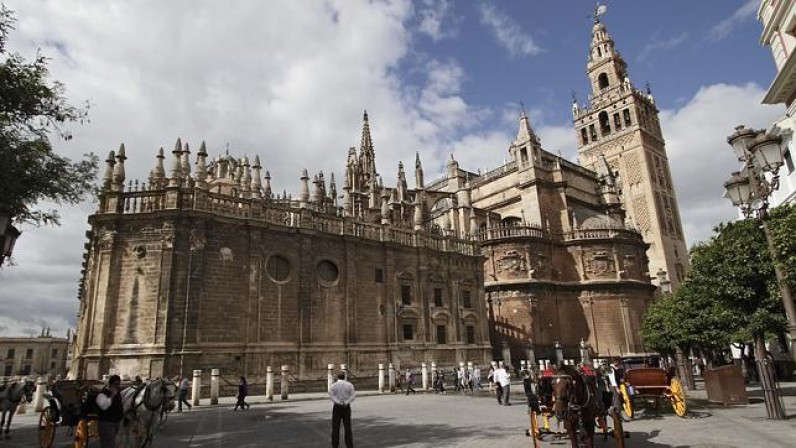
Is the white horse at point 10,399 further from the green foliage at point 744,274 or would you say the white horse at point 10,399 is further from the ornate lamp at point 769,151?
the green foliage at point 744,274

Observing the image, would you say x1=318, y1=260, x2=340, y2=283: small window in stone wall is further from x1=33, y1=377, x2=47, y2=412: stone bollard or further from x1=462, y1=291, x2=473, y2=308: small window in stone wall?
x1=33, y1=377, x2=47, y2=412: stone bollard

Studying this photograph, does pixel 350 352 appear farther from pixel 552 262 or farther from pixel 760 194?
pixel 552 262

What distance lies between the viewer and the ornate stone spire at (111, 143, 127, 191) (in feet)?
67.6

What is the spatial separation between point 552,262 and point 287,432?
1315 inches

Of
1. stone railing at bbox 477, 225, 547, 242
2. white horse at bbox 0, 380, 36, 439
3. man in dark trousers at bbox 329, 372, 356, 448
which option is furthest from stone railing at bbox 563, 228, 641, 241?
white horse at bbox 0, 380, 36, 439

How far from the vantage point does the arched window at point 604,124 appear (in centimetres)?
6112

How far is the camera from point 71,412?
31.1 feet

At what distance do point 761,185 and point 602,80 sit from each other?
6068cm

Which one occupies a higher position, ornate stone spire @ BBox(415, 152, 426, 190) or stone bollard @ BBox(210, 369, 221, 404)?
ornate stone spire @ BBox(415, 152, 426, 190)

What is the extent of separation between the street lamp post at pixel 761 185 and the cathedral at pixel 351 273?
17313 mm

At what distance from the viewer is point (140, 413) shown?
8078mm

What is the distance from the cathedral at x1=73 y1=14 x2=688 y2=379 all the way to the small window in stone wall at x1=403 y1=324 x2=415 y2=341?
0.26 feet

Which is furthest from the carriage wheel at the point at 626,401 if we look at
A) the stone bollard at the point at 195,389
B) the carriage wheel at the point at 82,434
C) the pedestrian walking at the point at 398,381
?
the stone bollard at the point at 195,389

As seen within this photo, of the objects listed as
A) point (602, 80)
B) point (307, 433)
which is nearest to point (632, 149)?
point (602, 80)
